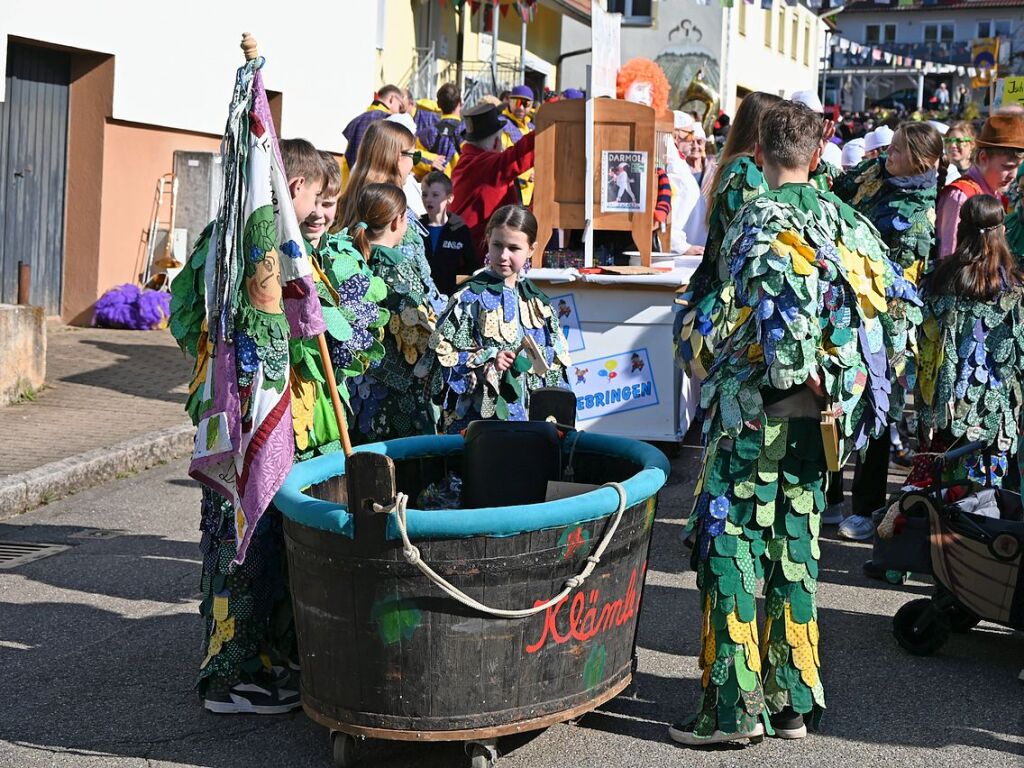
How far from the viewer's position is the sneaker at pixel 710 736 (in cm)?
416

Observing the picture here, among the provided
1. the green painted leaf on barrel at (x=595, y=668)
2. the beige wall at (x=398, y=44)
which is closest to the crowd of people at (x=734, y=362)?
the green painted leaf on barrel at (x=595, y=668)

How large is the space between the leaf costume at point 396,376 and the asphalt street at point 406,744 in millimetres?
1068

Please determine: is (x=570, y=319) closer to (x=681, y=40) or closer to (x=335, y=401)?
(x=335, y=401)

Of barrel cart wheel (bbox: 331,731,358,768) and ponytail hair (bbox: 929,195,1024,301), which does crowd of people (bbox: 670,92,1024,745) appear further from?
ponytail hair (bbox: 929,195,1024,301)

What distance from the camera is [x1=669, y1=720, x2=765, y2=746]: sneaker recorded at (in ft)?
13.6

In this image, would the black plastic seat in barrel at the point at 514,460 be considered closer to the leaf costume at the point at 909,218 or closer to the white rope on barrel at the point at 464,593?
the white rope on barrel at the point at 464,593

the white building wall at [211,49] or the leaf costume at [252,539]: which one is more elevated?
the white building wall at [211,49]

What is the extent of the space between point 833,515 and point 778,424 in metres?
3.25

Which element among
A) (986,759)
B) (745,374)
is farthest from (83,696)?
(986,759)

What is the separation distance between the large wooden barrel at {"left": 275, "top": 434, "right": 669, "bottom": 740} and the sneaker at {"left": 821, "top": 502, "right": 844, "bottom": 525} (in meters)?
3.35

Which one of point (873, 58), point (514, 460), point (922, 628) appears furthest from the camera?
point (873, 58)

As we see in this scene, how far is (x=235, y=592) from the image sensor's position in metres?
4.48

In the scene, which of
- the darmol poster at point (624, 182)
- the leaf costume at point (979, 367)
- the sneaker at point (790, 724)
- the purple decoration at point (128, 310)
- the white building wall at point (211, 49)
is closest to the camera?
the sneaker at point (790, 724)

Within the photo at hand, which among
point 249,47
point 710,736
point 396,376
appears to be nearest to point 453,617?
point 710,736
